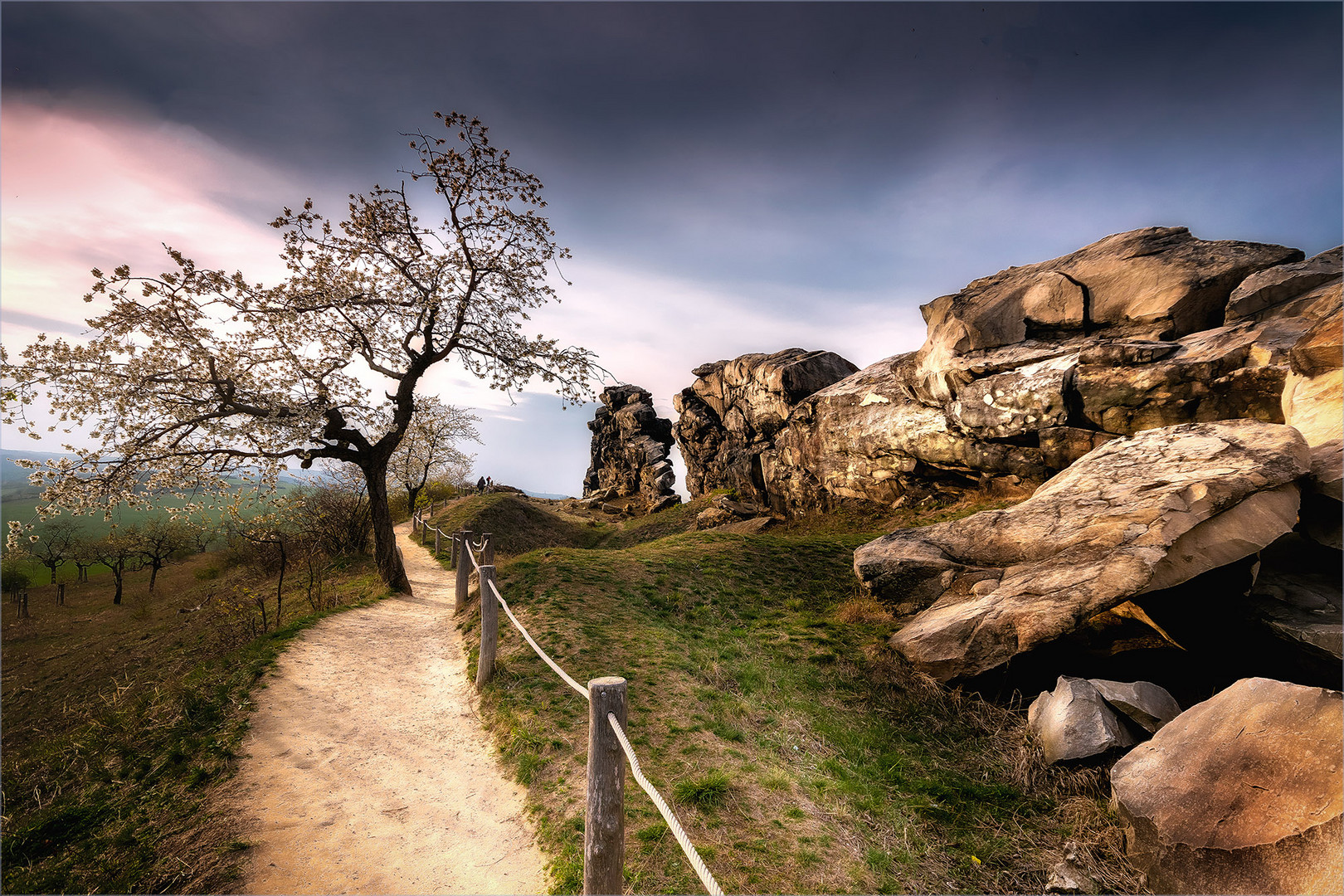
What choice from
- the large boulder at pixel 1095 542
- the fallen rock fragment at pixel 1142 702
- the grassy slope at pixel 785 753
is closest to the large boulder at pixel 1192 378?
the large boulder at pixel 1095 542

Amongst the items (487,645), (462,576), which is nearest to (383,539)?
(462,576)

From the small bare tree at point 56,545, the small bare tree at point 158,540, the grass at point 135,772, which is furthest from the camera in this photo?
the small bare tree at point 56,545

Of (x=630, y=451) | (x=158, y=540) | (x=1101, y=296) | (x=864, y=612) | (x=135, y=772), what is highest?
(x=1101, y=296)

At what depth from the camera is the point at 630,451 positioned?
54.6 meters

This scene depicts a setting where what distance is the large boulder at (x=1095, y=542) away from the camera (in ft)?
22.8

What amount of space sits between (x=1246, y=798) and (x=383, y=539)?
1846cm

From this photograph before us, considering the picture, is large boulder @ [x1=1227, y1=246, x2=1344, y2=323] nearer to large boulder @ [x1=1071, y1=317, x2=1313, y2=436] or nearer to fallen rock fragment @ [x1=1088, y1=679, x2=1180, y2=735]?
large boulder @ [x1=1071, y1=317, x2=1313, y2=436]

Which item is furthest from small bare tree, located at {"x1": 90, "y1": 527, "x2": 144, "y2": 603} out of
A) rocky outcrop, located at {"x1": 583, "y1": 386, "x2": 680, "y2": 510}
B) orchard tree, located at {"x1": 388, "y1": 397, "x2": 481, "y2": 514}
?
rocky outcrop, located at {"x1": 583, "y1": 386, "x2": 680, "y2": 510}

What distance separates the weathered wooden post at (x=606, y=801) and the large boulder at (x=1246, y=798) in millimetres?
5286

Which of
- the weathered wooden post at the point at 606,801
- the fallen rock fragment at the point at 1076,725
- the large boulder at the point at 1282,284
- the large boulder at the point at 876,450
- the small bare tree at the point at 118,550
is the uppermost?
the large boulder at the point at 1282,284

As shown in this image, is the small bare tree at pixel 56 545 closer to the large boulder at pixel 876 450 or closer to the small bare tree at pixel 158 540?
the small bare tree at pixel 158 540

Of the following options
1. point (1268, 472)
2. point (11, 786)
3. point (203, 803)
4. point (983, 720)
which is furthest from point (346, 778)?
point (1268, 472)

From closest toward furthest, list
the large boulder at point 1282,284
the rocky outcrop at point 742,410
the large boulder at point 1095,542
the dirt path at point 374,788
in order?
the dirt path at point 374,788
the large boulder at point 1095,542
the large boulder at point 1282,284
the rocky outcrop at point 742,410

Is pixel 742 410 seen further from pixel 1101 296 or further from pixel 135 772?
pixel 135 772
